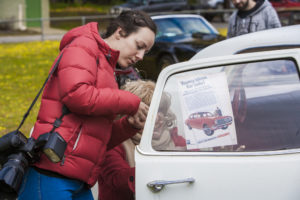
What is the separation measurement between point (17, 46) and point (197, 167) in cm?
1557

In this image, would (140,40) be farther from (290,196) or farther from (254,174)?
(290,196)

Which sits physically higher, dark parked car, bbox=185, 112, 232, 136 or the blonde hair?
dark parked car, bbox=185, 112, 232, 136

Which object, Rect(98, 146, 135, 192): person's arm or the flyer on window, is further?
Rect(98, 146, 135, 192): person's arm

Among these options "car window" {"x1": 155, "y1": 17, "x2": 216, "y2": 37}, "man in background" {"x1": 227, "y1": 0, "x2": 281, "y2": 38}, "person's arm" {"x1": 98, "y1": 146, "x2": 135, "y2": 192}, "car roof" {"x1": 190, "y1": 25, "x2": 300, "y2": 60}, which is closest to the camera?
"person's arm" {"x1": 98, "y1": 146, "x2": 135, "y2": 192}

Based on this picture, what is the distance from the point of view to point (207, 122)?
2.26 meters

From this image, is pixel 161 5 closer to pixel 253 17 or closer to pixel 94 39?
pixel 253 17

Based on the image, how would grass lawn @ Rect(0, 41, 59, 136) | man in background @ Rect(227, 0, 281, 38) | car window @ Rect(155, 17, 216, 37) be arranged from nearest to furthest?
man in background @ Rect(227, 0, 281, 38) < grass lawn @ Rect(0, 41, 59, 136) < car window @ Rect(155, 17, 216, 37)

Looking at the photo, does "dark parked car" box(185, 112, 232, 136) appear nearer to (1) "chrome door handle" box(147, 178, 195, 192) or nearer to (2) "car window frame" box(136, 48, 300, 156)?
(2) "car window frame" box(136, 48, 300, 156)

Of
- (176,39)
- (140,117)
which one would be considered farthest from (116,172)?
(176,39)

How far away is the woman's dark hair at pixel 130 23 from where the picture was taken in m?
2.43

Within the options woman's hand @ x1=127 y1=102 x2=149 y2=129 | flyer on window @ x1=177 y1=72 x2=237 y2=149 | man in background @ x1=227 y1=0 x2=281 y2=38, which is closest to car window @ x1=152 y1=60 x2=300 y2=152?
flyer on window @ x1=177 y1=72 x2=237 y2=149

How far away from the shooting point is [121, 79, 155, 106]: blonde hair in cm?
271

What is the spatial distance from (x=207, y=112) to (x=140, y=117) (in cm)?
37

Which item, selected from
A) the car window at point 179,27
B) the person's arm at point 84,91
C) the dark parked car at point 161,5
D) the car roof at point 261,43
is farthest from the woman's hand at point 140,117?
the dark parked car at point 161,5
